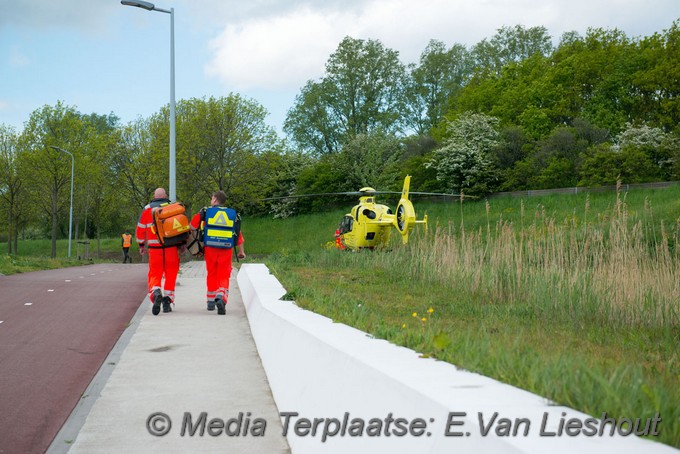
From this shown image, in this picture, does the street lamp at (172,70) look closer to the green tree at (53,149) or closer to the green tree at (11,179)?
the green tree at (53,149)

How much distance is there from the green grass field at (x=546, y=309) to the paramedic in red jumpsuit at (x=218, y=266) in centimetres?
98

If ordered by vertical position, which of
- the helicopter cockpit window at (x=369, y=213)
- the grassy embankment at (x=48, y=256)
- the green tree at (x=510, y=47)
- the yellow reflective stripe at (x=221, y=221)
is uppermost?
the green tree at (x=510, y=47)

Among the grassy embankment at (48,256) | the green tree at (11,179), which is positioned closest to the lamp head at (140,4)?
the grassy embankment at (48,256)

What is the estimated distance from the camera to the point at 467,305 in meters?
11.9

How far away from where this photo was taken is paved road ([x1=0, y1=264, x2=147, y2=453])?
614 centimetres

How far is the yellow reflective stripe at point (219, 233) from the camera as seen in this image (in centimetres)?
1209

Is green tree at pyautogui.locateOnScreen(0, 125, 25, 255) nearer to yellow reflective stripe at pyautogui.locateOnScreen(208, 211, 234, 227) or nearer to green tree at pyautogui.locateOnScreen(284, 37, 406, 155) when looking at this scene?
green tree at pyautogui.locateOnScreen(284, 37, 406, 155)

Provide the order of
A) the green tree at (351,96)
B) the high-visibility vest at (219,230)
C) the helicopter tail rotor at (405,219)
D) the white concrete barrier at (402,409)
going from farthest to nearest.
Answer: the green tree at (351,96) < the helicopter tail rotor at (405,219) < the high-visibility vest at (219,230) < the white concrete barrier at (402,409)

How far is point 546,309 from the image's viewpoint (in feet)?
34.7

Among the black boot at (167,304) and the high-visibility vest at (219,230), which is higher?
the high-visibility vest at (219,230)

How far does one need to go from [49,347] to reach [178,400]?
3593 mm

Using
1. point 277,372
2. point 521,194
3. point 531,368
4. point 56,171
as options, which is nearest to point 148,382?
point 277,372

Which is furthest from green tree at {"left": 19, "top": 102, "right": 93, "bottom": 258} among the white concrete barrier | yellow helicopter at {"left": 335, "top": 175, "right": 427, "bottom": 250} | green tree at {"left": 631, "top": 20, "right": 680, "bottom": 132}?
the white concrete barrier

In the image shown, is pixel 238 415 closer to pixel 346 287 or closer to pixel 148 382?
pixel 148 382
